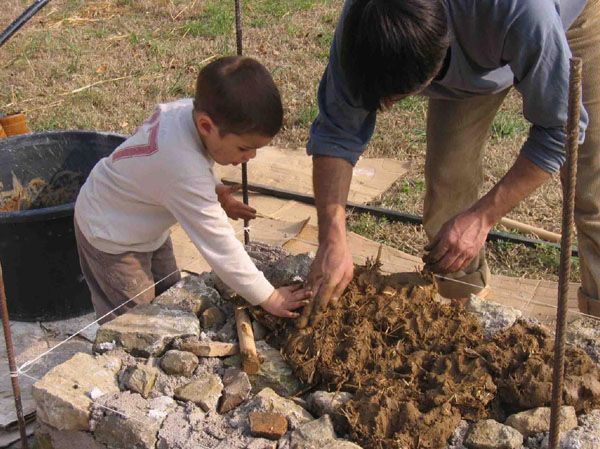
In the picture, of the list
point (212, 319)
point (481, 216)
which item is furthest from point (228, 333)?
point (481, 216)

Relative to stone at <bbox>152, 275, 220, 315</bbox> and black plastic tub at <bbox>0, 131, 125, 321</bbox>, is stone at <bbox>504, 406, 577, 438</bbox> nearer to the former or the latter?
stone at <bbox>152, 275, 220, 315</bbox>

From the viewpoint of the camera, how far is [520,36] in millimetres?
2414

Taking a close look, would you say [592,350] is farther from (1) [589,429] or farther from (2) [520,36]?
(2) [520,36]

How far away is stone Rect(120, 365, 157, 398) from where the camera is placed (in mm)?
2418

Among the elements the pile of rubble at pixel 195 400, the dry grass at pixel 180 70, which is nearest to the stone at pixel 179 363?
the pile of rubble at pixel 195 400

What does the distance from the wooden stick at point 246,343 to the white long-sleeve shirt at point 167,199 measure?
3.8 inches

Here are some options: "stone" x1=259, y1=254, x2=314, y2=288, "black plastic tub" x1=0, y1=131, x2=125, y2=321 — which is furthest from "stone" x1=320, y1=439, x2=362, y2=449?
"black plastic tub" x1=0, y1=131, x2=125, y2=321

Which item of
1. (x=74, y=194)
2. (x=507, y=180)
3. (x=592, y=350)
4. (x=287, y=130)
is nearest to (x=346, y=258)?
(x=507, y=180)

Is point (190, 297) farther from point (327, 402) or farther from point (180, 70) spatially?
point (180, 70)

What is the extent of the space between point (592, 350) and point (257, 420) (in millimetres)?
1061

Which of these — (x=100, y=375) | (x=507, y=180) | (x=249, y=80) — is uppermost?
(x=249, y=80)

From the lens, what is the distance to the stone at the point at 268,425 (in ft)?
7.27

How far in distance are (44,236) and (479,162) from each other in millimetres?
1903

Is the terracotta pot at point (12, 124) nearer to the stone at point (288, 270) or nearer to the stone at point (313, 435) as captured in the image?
the stone at point (288, 270)
